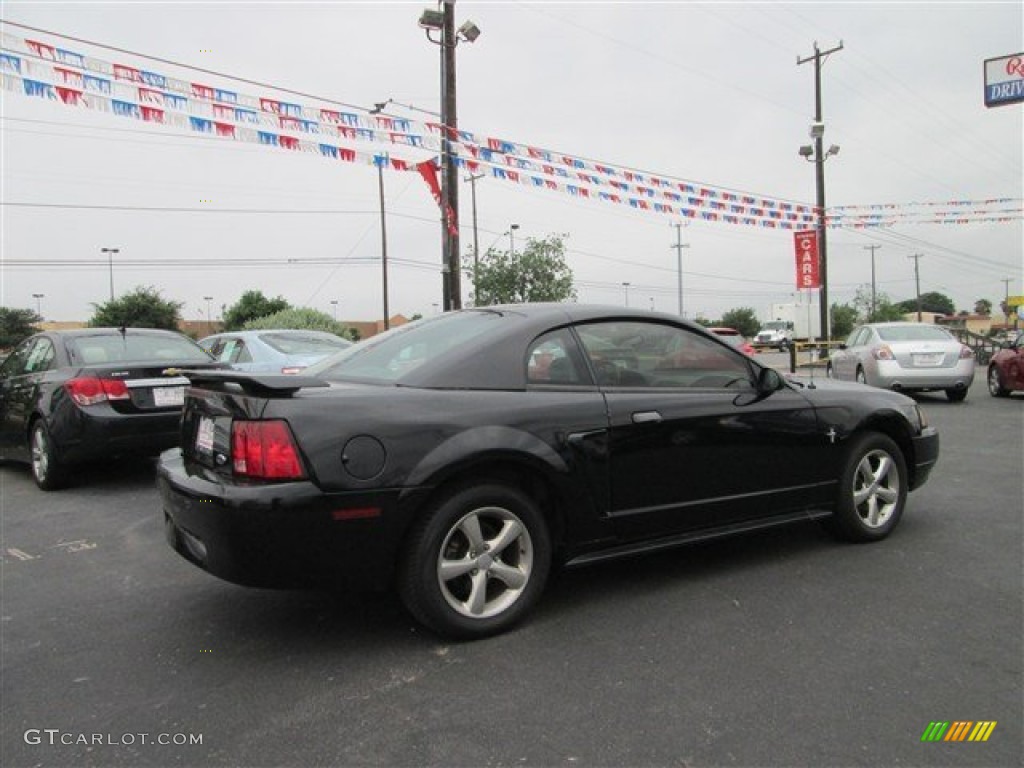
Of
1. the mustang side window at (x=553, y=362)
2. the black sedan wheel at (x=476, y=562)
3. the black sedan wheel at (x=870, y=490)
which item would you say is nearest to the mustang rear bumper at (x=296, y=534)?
the black sedan wheel at (x=476, y=562)

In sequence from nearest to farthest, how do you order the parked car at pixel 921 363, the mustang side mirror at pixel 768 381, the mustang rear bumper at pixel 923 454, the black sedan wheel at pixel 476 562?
the black sedan wheel at pixel 476 562, the mustang side mirror at pixel 768 381, the mustang rear bumper at pixel 923 454, the parked car at pixel 921 363

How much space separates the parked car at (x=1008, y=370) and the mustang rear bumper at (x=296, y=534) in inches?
495

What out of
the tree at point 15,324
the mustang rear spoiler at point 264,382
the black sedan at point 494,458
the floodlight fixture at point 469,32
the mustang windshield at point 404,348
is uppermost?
the floodlight fixture at point 469,32

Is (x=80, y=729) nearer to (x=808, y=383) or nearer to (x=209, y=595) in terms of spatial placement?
(x=209, y=595)

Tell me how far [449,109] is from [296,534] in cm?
1213

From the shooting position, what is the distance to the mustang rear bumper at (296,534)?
109 inches

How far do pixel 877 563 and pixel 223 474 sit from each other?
329 cm

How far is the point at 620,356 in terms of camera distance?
3662mm

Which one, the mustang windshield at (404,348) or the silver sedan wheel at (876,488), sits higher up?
the mustang windshield at (404,348)

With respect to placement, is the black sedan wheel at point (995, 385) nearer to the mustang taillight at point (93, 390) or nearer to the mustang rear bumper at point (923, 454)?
the mustang rear bumper at point (923, 454)

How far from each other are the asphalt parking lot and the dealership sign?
16.6 m

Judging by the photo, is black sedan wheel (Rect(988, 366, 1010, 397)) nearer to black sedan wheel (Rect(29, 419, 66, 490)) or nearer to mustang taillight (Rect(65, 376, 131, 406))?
mustang taillight (Rect(65, 376, 131, 406))

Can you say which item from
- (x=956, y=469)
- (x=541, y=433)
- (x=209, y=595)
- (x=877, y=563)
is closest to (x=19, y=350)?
(x=209, y=595)

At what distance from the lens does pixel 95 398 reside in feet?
19.9
